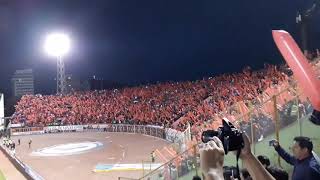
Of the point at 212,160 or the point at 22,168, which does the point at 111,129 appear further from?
the point at 212,160

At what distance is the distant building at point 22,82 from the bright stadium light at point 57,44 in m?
39.5

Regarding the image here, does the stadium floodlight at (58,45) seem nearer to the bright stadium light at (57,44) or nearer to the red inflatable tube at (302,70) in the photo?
the bright stadium light at (57,44)

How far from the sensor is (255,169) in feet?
6.98

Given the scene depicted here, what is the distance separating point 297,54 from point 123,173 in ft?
51.5

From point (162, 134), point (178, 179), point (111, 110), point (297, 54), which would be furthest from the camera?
point (111, 110)

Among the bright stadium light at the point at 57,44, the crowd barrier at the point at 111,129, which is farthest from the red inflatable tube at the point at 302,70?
the bright stadium light at the point at 57,44

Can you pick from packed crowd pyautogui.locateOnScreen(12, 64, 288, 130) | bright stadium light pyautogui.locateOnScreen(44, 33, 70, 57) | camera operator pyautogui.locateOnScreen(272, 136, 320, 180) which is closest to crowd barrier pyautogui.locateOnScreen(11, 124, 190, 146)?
packed crowd pyautogui.locateOnScreen(12, 64, 288, 130)

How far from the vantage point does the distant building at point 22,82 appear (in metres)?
85.7

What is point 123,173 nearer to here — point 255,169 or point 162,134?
point 162,134

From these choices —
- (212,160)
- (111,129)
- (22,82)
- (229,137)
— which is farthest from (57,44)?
(22,82)

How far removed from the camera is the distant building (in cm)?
8569

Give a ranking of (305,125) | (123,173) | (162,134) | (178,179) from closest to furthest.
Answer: (305,125) < (178,179) < (123,173) < (162,134)

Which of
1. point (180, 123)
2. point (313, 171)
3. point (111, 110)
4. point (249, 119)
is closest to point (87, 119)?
point (111, 110)

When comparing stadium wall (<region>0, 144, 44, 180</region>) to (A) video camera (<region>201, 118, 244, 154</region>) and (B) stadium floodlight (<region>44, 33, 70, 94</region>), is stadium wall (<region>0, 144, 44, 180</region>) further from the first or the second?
(B) stadium floodlight (<region>44, 33, 70, 94</region>)
